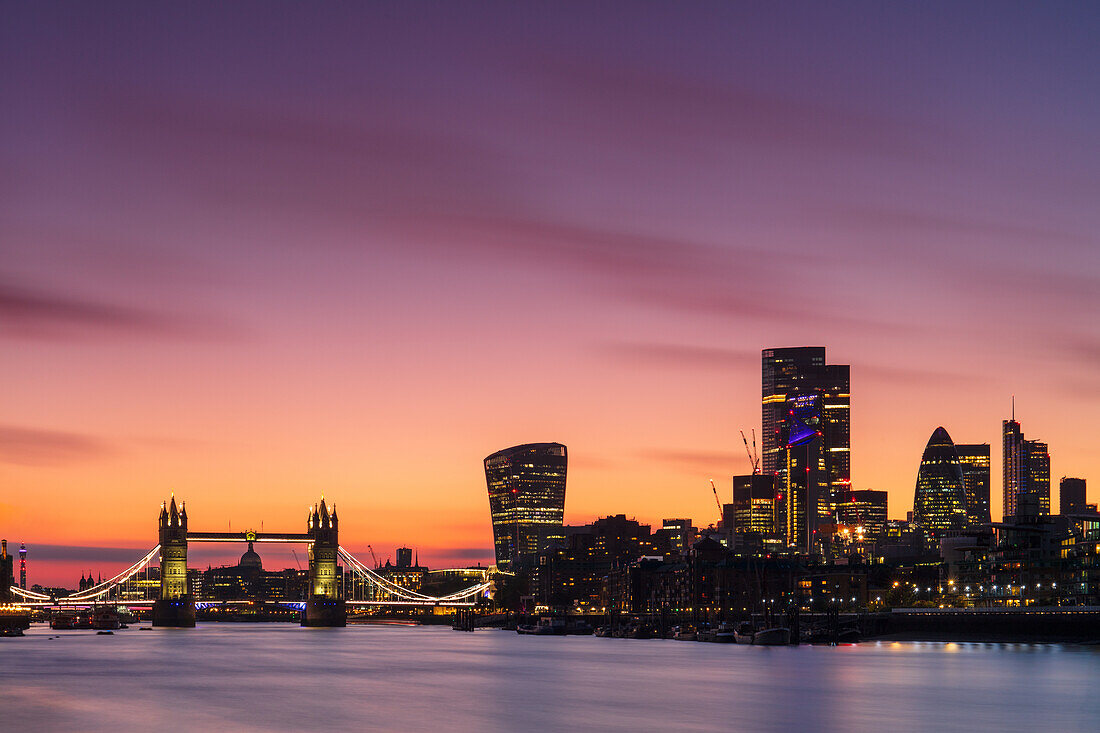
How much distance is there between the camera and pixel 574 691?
96.6m

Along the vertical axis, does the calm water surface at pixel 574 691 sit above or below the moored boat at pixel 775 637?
above

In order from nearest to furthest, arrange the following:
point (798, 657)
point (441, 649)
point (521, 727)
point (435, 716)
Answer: point (521, 727) → point (435, 716) → point (798, 657) → point (441, 649)

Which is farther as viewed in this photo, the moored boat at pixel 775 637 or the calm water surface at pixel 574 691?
the moored boat at pixel 775 637

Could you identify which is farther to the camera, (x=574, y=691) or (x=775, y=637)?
(x=775, y=637)

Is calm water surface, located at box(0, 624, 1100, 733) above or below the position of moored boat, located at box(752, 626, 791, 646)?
above

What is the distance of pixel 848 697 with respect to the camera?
291 ft

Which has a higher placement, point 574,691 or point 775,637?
point 574,691

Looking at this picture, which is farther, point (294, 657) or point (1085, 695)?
point (294, 657)

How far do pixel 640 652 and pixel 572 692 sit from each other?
218 ft

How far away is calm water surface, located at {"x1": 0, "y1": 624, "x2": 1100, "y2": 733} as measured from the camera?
75.8 m

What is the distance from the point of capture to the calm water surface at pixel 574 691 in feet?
249

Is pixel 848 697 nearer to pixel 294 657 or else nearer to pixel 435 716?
pixel 435 716

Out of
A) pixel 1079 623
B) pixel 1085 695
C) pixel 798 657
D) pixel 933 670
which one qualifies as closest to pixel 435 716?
pixel 1085 695

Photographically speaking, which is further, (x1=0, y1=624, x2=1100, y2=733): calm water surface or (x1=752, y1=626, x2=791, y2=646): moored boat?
(x1=752, y1=626, x2=791, y2=646): moored boat
